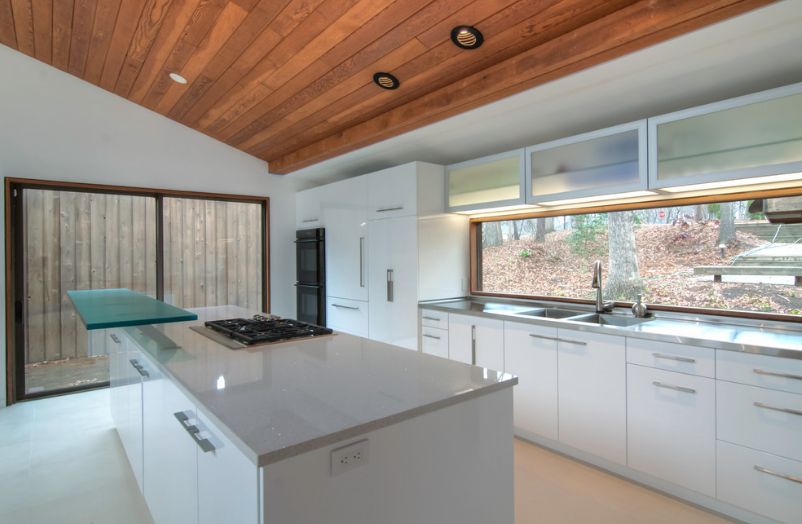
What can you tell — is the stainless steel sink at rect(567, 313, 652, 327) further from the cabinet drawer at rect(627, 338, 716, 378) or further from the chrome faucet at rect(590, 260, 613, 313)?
the cabinet drawer at rect(627, 338, 716, 378)

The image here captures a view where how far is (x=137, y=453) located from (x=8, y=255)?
261 centimetres

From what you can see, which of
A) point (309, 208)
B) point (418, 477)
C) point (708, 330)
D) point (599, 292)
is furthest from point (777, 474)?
point (309, 208)

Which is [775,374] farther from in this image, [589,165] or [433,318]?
[433,318]

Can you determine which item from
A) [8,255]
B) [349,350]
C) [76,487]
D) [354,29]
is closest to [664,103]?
[354,29]

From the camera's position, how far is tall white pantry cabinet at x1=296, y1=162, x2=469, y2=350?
348cm

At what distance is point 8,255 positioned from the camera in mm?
3576

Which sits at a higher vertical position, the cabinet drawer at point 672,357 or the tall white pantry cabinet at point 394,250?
the tall white pantry cabinet at point 394,250

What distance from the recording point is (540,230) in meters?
3.57

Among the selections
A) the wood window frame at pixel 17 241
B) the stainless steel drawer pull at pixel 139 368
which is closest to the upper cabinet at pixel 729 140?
the stainless steel drawer pull at pixel 139 368

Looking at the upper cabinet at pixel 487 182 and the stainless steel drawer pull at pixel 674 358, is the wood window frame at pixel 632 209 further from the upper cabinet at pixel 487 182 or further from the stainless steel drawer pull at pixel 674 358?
the stainless steel drawer pull at pixel 674 358

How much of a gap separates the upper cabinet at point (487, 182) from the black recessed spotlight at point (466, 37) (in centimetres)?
96

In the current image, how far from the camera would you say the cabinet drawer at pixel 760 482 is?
1.81m

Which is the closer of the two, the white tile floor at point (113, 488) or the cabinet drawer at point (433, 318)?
the white tile floor at point (113, 488)

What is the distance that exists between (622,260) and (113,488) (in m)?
3.44
